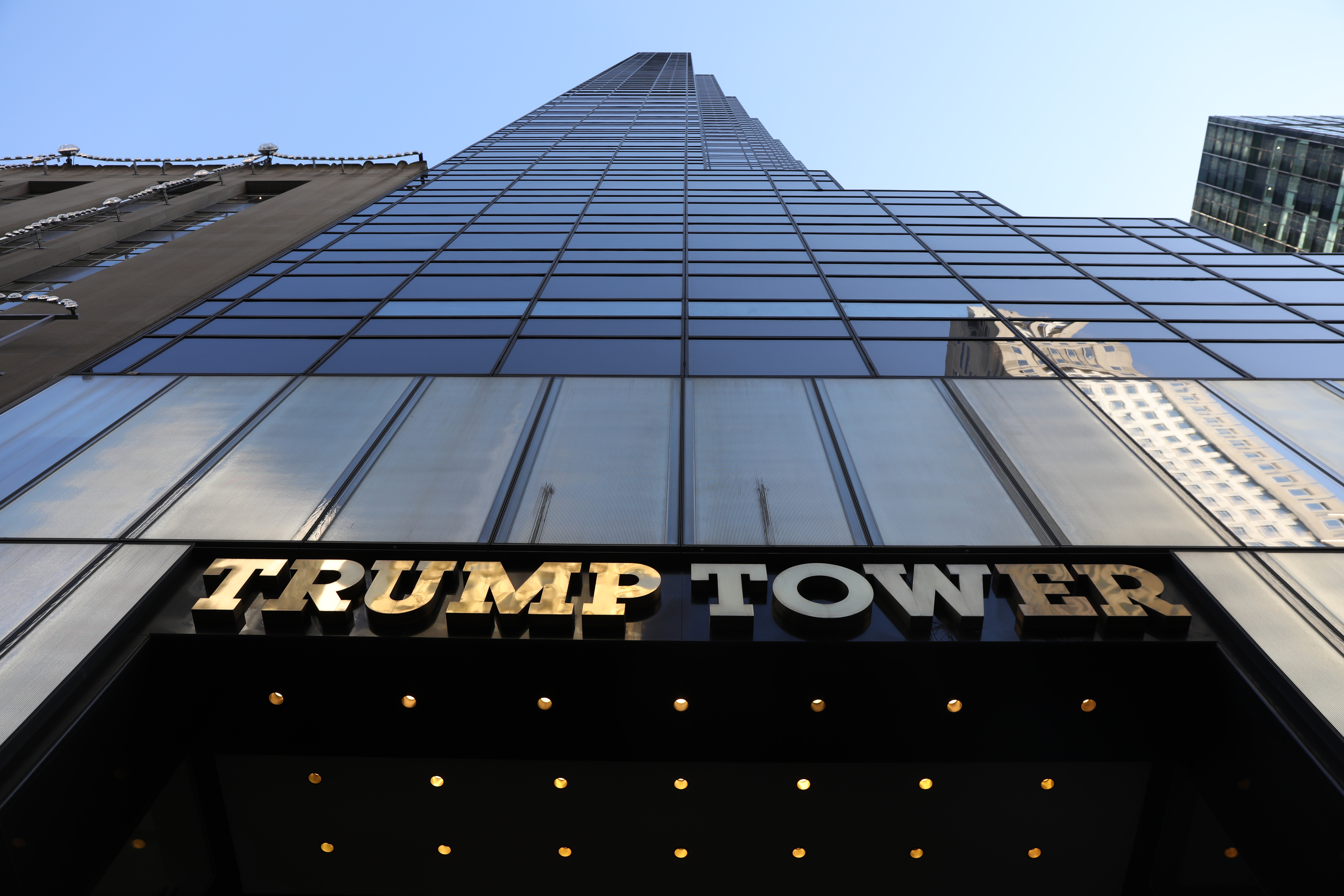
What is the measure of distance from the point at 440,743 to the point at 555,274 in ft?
45.5

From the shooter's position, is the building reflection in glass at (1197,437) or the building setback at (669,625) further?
the building reflection in glass at (1197,437)

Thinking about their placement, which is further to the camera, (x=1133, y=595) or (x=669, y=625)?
(x=1133, y=595)

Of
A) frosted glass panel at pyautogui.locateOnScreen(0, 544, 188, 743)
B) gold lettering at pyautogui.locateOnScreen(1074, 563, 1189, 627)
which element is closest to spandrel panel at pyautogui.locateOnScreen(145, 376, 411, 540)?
frosted glass panel at pyautogui.locateOnScreen(0, 544, 188, 743)

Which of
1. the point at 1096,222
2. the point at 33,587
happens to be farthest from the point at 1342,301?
the point at 33,587

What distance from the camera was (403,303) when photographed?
18.2m

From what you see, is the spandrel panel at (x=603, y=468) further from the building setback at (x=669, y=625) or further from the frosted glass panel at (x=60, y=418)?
the frosted glass panel at (x=60, y=418)

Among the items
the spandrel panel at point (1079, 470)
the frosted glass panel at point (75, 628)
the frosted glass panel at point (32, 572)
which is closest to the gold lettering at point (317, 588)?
the frosted glass panel at point (75, 628)

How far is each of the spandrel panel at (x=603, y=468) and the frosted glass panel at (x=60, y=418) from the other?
24.0 ft

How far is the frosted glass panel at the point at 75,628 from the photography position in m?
7.29

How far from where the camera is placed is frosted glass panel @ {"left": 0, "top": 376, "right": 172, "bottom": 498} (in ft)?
37.4

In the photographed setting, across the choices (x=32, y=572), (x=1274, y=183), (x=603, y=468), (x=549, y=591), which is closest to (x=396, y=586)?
(x=549, y=591)

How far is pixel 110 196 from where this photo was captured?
113 feet

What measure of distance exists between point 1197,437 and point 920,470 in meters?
4.91

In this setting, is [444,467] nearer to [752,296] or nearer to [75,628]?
[75,628]
